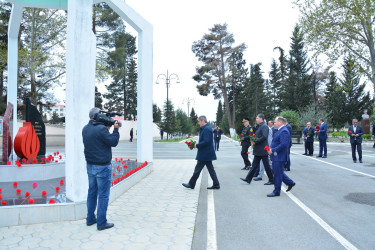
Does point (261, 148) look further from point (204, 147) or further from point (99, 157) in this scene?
point (99, 157)

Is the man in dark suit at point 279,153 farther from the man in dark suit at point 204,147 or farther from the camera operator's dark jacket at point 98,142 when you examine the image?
the camera operator's dark jacket at point 98,142

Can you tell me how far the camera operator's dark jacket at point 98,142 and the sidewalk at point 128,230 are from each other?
1067mm

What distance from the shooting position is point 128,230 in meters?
4.43

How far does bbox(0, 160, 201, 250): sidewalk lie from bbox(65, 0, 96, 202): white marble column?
0.74 m

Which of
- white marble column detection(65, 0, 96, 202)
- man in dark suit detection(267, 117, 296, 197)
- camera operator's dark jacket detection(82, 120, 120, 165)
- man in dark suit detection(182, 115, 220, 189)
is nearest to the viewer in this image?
camera operator's dark jacket detection(82, 120, 120, 165)

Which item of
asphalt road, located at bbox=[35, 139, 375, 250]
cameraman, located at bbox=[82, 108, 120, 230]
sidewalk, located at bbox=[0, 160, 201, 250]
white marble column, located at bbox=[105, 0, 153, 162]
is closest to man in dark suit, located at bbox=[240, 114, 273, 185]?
asphalt road, located at bbox=[35, 139, 375, 250]

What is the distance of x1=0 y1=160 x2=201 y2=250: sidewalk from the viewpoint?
388cm

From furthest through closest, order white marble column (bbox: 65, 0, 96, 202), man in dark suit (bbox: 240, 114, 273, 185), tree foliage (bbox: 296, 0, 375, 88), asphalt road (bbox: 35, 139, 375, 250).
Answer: tree foliage (bbox: 296, 0, 375, 88)
man in dark suit (bbox: 240, 114, 273, 185)
white marble column (bbox: 65, 0, 96, 202)
asphalt road (bbox: 35, 139, 375, 250)

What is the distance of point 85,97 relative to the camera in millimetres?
5137

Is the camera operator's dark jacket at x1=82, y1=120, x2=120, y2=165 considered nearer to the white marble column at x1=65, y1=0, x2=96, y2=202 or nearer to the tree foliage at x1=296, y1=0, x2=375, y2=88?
the white marble column at x1=65, y1=0, x2=96, y2=202

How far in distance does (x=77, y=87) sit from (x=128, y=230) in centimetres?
253

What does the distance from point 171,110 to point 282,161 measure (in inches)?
1496

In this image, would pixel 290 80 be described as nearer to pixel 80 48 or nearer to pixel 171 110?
pixel 171 110

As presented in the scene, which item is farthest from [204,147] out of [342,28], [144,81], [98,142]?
[342,28]
